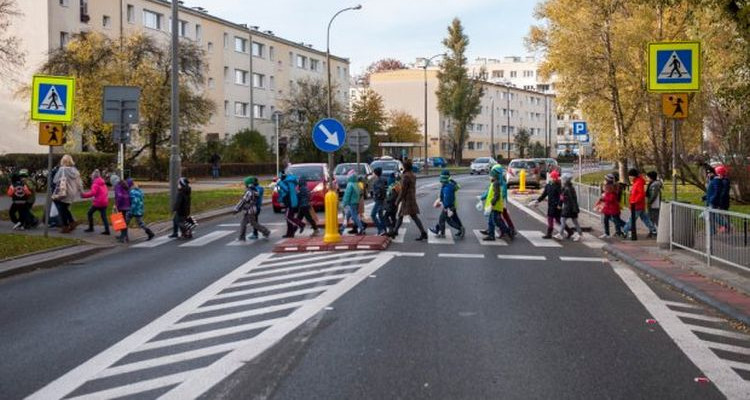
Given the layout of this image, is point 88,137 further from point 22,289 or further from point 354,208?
point 22,289

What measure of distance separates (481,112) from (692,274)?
90.1 m

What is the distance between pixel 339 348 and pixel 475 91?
81859mm

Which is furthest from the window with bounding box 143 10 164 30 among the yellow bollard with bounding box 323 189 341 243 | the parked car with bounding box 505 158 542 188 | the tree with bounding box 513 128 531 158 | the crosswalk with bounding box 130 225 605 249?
the tree with bounding box 513 128 531 158

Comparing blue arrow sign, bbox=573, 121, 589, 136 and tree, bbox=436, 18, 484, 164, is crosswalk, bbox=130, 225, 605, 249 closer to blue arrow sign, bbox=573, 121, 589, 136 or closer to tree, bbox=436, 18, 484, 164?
blue arrow sign, bbox=573, 121, 589, 136

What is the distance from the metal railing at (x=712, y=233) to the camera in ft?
34.5

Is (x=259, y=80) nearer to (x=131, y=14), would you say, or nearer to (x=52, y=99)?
(x=131, y=14)

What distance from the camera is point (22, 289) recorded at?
1048 cm

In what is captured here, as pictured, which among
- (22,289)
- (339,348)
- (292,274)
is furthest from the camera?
(292,274)

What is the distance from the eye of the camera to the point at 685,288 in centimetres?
1002

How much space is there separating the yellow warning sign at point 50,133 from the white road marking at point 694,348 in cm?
1108

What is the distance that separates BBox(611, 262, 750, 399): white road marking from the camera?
5686 mm

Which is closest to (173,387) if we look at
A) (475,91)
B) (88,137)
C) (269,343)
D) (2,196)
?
(269,343)

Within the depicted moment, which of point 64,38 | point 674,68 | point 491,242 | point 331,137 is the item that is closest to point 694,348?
point 674,68

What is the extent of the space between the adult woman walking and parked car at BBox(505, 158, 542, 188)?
88.8ft
